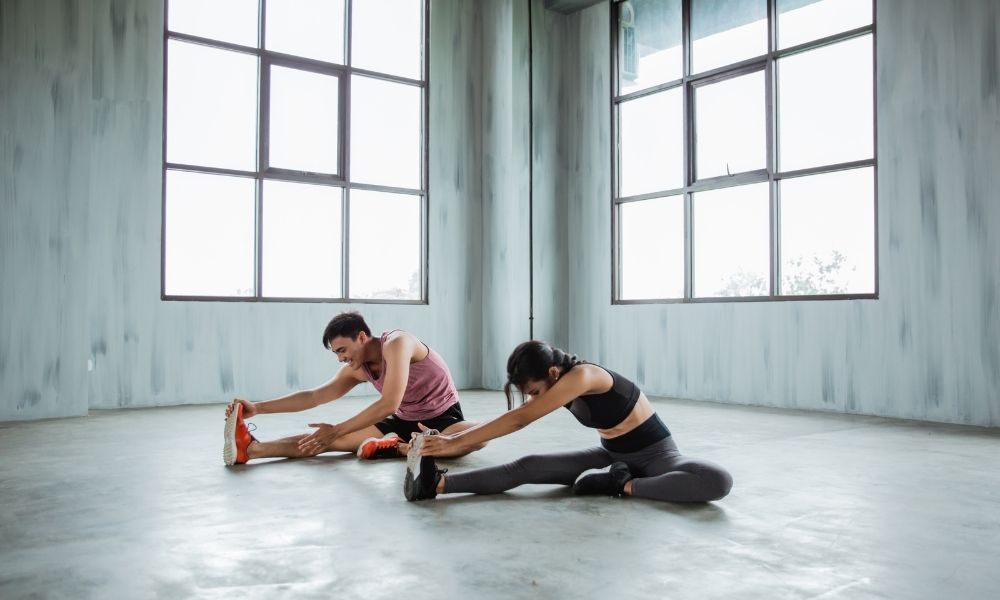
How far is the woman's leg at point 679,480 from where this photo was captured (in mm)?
2715

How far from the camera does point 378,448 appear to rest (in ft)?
12.0

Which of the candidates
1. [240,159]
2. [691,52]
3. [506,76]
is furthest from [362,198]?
[691,52]

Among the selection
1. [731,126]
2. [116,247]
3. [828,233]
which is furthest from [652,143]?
[116,247]

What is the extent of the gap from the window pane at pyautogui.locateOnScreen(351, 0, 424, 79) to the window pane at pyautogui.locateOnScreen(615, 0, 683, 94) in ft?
6.17

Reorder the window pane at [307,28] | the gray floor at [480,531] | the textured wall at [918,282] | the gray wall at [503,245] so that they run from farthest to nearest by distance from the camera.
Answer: the window pane at [307,28]
the gray wall at [503,245]
the textured wall at [918,282]
the gray floor at [480,531]

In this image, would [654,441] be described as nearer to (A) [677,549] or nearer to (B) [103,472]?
(A) [677,549]

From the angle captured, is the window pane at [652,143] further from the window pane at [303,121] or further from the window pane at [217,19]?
the window pane at [217,19]

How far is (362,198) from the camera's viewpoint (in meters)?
7.13

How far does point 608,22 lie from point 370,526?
623cm

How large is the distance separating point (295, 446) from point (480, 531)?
1.57 meters

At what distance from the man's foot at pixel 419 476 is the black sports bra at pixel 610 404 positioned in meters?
0.52

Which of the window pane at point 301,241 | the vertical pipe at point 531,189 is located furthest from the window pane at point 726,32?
the window pane at point 301,241

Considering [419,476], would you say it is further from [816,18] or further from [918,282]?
[816,18]

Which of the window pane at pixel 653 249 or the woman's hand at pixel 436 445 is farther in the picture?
the window pane at pixel 653 249
